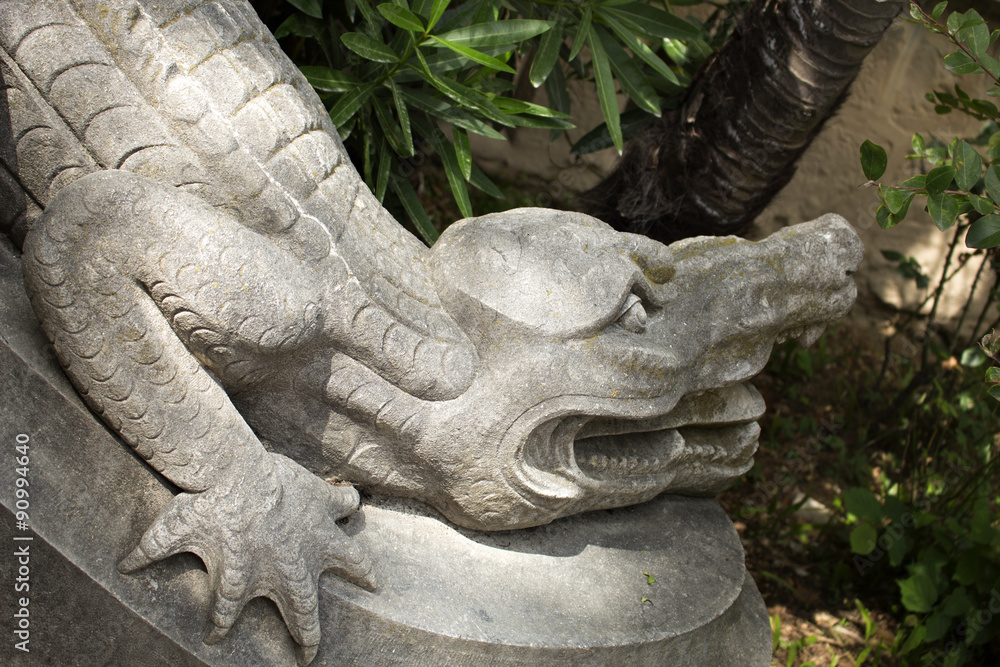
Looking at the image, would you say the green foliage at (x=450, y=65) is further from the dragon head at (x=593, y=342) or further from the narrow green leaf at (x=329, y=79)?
the dragon head at (x=593, y=342)

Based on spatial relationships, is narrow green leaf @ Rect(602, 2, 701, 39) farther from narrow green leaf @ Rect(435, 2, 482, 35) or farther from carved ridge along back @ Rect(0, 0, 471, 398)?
carved ridge along back @ Rect(0, 0, 471, 398)

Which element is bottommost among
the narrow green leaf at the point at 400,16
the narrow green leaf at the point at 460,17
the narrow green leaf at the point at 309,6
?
the narrow green leaf at the point at 460,17

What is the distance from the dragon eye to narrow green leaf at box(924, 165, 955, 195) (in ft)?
1.91

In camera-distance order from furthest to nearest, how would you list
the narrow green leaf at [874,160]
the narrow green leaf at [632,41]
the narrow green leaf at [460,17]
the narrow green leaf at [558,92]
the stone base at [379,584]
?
the narrow green leaf at [558,92], the narrow green leaf at [632,41], the narrow green leaf at [460,17], the narrow green leaf at [874,160], the stone base at [379,584]

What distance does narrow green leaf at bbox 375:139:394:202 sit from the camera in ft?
7.16

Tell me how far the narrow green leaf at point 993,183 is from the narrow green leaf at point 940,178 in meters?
0.06

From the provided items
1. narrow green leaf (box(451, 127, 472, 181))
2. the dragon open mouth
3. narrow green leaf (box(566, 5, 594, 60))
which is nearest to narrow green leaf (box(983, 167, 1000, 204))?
the dragon open mouth

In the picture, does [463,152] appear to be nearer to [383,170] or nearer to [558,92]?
[383,170]

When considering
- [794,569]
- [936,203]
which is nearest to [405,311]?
[936,203]

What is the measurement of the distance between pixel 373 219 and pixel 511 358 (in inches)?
15.7

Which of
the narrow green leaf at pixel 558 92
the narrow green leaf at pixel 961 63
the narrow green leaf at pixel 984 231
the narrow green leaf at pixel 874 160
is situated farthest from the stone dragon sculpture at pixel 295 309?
the narrow green leaf at pixel 558 92

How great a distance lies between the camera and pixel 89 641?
1264 millimetres

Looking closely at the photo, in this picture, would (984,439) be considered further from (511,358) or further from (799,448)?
(511,358)

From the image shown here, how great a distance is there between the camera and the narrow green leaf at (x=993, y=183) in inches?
57.4
